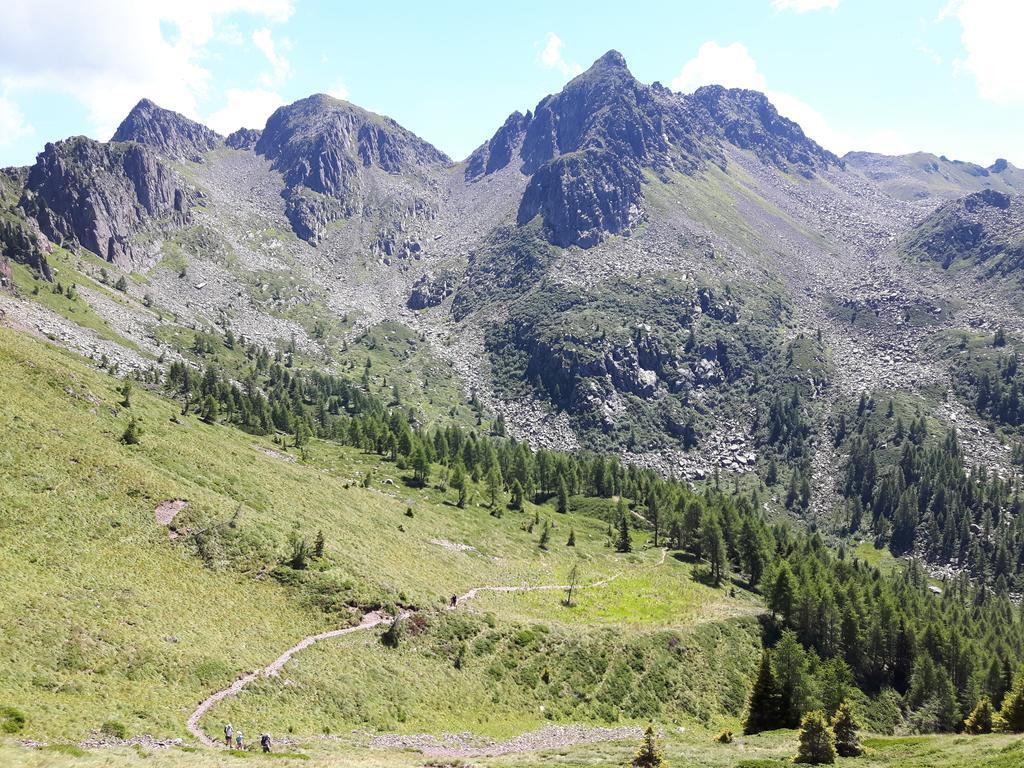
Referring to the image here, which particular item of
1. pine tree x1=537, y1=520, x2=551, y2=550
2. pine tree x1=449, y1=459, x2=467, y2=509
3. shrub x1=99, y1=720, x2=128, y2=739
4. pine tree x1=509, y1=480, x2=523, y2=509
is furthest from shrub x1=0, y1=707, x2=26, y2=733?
pine tree x1=509, y1=480, x2=523, y2=509

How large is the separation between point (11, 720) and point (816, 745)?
4839 cm

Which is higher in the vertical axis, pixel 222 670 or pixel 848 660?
pixel 222 670

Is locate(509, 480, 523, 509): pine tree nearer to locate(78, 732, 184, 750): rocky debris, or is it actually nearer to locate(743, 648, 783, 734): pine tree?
locate(743, 648, 783, 734): pine tree

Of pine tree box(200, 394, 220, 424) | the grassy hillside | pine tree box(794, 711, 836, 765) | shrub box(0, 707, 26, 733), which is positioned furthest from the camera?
pine tree box(200, 394, 220, 424)

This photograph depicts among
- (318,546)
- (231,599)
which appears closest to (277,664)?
(231,599)

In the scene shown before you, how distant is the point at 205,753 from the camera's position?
3531 centimetres

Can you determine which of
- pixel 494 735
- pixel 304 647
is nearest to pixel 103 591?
pixel 304 647

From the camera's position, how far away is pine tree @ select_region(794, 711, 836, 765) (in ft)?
138

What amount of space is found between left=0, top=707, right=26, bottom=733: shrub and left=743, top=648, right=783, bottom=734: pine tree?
58.7m

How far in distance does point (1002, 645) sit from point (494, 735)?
395 feet

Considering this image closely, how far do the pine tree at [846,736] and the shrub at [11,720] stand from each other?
5158 cm

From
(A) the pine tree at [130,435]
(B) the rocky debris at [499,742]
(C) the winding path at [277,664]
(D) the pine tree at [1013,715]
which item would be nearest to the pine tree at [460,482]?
(C) the winding path at [277,664]

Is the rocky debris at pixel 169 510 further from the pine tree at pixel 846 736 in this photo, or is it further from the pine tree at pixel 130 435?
the pine tree at pixel 846 736

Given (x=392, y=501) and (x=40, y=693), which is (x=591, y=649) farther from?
(x=392, y=501)
